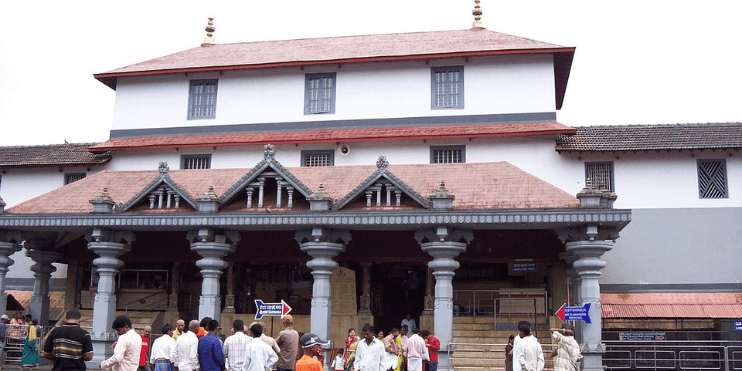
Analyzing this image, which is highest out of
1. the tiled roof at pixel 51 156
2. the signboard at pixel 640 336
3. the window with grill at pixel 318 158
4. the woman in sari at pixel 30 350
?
the tiled roof at pixel 51 156

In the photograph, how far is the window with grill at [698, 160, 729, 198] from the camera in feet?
82.4

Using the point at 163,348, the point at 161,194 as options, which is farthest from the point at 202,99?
the point at 163,348

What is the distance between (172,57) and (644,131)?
18736mm

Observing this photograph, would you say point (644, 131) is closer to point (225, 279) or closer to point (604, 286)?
point (604, 286)

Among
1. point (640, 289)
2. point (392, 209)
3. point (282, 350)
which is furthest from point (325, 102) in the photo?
point (282, 350)

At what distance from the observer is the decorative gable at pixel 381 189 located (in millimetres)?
20469

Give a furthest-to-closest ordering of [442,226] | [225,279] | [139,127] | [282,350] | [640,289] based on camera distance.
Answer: [139,127] < [225,279] < [640,289] < [442,226] < [282,350]

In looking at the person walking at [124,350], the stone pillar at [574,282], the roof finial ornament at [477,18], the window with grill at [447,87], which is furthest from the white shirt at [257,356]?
the roof finial ornament at [477,18]

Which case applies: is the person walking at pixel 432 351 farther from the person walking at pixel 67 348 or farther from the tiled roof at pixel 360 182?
the person walking at pixel 67 348

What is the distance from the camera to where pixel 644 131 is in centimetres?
2619

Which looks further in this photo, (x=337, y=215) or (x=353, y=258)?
(x=353, y=258)

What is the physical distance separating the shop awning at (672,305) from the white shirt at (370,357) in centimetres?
1258

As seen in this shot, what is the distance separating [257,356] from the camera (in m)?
12.2

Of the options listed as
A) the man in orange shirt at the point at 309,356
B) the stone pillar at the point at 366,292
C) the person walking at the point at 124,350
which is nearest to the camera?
the man in orange shirt at the point at 309,356
